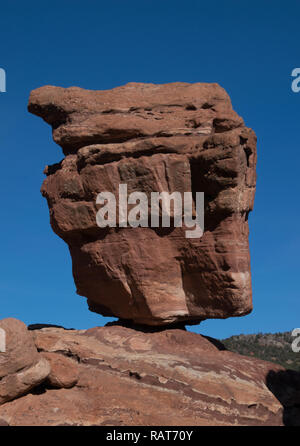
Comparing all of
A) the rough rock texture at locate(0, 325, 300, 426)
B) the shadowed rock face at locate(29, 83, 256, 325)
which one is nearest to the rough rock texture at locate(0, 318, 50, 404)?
the rough rock texture at locate(0, 325, 300, 426)

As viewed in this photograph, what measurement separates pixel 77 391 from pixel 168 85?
956cm

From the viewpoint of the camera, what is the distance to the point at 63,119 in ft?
59.0

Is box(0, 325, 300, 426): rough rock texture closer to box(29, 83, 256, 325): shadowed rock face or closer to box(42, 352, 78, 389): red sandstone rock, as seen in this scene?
box(42, 352, 78, 389): red sandstone rock

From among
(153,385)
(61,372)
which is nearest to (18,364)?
(61,372)

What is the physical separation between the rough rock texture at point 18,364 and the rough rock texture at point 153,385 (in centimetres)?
36

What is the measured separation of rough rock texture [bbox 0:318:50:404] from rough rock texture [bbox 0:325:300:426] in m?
0.36

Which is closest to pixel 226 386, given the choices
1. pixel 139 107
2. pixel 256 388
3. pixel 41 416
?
pixel 256 388

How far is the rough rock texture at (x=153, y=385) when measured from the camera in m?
13.6

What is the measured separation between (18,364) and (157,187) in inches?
242

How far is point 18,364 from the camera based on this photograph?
44.0ft

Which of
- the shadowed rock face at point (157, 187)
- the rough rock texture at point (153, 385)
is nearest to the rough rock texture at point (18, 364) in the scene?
the rough rock texture at point (153, 385)

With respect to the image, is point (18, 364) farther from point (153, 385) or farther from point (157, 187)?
point (157, 187)

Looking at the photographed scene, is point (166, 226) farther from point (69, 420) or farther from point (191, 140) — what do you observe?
point (69, 420)

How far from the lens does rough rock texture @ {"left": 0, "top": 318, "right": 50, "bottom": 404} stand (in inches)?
522
